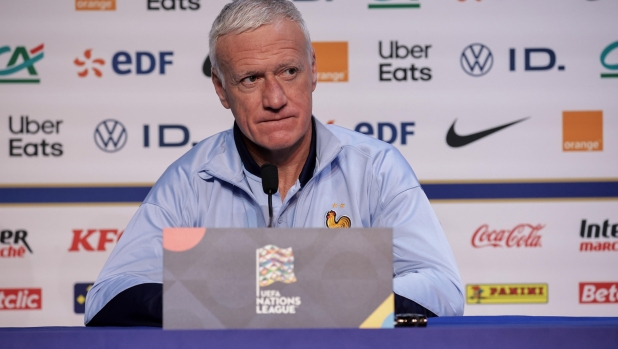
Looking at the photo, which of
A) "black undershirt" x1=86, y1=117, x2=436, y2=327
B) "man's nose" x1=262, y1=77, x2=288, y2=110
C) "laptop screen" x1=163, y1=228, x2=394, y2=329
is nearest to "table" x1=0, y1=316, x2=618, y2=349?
"laptop screen" x1=163, y1=228, x2=394, y2=329

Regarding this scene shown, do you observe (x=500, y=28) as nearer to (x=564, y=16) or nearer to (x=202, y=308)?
(x=564, y=16)

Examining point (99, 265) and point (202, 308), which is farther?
point (99, 265)

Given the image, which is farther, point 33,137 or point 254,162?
point 33,137

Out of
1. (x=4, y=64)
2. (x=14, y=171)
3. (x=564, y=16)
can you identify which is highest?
(x=564, y=16)

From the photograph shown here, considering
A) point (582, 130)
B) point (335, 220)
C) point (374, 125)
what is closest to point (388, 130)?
point (374, 125)

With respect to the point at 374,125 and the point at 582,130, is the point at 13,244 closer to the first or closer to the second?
the point at 374,125

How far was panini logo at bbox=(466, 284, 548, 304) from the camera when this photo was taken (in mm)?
3180

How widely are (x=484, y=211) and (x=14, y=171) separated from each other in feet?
7.56

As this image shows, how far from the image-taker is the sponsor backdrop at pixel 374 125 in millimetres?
3180

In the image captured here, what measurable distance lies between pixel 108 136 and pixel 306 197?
1708 mm

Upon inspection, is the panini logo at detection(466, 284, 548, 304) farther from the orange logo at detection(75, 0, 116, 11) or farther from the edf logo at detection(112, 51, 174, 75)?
the orange logo at detection(75, 0, 116, 11)

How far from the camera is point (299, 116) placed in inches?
68.6

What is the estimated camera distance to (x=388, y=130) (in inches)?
126

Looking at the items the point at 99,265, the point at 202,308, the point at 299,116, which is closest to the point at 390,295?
the point at 202,308
